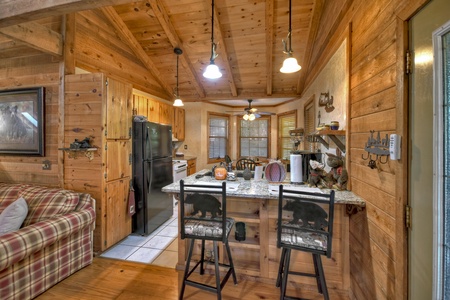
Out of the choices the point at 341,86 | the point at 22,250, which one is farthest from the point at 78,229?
the point at 341,86

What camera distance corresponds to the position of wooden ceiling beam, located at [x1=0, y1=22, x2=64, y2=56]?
2143 mm

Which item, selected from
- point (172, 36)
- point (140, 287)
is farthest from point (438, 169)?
point (172, 36)

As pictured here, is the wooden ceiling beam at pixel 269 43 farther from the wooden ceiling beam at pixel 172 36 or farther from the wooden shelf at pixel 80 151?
the wooden shelf at pixel 80 151

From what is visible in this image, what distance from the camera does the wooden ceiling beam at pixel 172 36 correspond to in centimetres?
309

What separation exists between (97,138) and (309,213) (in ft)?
8.15

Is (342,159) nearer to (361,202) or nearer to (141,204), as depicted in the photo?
(361,202)

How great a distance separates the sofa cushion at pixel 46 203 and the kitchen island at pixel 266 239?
1.15 m

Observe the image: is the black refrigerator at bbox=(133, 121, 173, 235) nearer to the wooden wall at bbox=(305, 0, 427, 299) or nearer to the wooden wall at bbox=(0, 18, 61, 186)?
the wooden wall at bbox=(0, 18, 61, 186)

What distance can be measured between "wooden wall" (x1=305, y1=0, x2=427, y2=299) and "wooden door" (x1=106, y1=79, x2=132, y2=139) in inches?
107

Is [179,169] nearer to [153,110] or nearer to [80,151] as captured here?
[153,110]

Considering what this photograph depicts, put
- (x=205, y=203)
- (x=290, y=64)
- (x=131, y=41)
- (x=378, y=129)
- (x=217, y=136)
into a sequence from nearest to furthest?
1. (x=378, y=129)
2. (x=205, y=203)
3. (x=290, y=64)
4. (x=131, y=41)
5. (x=217, y=136)

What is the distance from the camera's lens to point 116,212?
284 cm

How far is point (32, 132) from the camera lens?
9.17 ft

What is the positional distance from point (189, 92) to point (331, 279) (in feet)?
15.6
